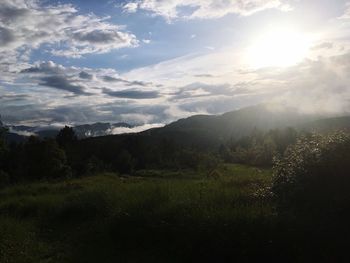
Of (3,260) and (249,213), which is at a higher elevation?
(249,213)

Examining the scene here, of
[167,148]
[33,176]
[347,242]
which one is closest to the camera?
[347,242]

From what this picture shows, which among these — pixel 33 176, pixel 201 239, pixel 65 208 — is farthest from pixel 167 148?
pixel 201 239

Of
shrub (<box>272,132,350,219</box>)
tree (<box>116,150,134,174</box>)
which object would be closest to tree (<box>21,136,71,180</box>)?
tree (<box>116,150,134,174</box>)

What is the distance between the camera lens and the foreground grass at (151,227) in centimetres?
1077

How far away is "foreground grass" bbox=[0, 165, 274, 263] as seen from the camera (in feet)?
35.3

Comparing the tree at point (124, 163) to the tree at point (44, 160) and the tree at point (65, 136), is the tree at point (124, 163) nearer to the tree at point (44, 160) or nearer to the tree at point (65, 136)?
the tree at point (65, 136)

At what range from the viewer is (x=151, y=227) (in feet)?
42.0

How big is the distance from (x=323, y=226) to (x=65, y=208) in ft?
36.2

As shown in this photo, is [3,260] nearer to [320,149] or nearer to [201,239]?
[201,239]

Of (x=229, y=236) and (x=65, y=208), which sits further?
(x=65, y=208)

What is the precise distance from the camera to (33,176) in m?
59.2

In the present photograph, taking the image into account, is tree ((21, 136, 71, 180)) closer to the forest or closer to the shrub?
the forest

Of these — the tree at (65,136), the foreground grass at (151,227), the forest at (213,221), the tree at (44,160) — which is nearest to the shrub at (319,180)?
the forest at (213,221)

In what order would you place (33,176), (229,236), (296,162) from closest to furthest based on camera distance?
1. (229,236)
2. (296,162)
3. (33,176)
